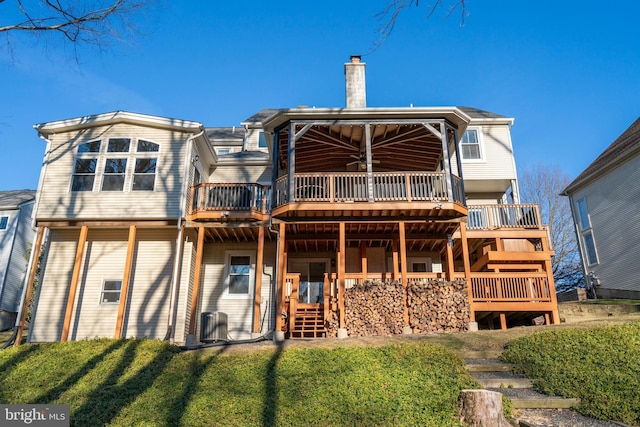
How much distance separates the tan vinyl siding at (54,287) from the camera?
45.7 feet

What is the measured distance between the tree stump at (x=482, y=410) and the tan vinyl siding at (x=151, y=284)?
33.2ft

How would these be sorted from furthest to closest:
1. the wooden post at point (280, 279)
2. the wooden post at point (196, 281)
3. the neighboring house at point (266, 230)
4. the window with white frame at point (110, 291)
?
the window with white frame at point (110, 291) → the neighboring house at point (266, 230) → the wooden post at point (196, 281) → the wooden post at point (280, 279)

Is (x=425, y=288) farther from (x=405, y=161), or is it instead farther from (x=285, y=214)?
(x=405, y=161)

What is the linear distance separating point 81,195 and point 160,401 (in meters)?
9.20

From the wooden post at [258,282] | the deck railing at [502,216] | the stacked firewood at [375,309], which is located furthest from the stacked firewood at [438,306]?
the wooden post at [258,282]

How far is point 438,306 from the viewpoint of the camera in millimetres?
12156

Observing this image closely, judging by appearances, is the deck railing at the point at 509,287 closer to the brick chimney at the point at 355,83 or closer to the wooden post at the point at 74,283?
the brick chimney at the point at 355,83

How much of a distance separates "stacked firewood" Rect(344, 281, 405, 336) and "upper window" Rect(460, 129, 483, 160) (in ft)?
26.0

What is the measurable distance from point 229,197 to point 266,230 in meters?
1.54

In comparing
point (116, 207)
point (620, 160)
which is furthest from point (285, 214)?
point (620, 160)

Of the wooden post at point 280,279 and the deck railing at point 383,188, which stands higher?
the deck railing at point 383,188

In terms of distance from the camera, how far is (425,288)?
40.4 feet

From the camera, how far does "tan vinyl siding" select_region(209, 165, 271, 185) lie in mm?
16750

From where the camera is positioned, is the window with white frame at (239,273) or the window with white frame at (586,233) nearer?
the window with white frame at (239,273)
